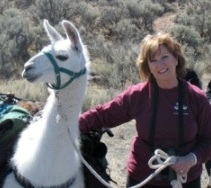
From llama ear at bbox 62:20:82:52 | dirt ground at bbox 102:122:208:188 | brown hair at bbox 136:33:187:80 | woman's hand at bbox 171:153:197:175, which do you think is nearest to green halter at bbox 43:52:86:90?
llama ear at bbox 62:20:82:52

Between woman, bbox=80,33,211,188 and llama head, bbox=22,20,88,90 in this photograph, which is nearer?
llama head, bbox=22,20,88,90

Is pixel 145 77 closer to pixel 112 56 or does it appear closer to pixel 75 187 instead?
pixel 75 187

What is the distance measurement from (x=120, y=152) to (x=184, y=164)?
345 cm

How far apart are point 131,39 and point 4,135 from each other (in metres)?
12.4

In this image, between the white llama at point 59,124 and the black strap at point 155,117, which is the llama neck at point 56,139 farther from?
the black strap at point 155,117

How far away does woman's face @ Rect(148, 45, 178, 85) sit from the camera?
3.47 meters

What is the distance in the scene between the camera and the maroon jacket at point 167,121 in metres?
3.53

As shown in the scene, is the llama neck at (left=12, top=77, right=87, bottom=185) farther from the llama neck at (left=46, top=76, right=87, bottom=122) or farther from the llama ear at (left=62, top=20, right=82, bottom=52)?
the llama ear at (left=62, top=20, right=82, bottom=52)

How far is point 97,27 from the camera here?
1900 centimetres

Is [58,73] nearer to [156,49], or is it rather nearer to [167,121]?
[156,49]

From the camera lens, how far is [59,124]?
3498mm

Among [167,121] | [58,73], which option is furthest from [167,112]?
[58,73]

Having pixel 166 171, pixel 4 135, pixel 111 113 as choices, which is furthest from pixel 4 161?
pixel 166 171

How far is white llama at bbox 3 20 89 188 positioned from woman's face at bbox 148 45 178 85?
1.55ft
